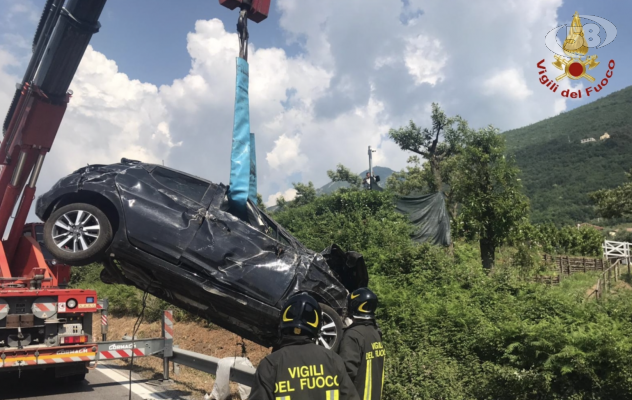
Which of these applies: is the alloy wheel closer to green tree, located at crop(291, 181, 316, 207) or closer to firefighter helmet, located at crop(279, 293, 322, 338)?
firefighter helmet, located at crop(279, 293, 322, 338)

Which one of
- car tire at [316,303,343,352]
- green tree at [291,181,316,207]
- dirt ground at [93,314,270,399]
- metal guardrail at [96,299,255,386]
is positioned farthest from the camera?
green tree at [291,181,316,207]

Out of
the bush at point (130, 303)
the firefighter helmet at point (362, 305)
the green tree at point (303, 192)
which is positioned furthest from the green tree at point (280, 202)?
the firefighter helmet at point (362, 305)

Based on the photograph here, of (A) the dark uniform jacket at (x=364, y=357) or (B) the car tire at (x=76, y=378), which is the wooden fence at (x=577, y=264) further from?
(A) the dark uniform jacket at (x=364, y=357)

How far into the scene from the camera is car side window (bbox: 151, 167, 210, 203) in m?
6.58

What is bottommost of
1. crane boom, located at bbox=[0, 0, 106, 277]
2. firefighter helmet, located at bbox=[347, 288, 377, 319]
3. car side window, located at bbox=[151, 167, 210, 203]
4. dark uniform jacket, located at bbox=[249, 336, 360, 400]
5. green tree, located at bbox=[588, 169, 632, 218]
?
dark uniform jacket, located at bbox=[249, 336, 360, 400]

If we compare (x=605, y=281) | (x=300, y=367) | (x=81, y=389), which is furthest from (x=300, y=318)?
(x=605, y=281)

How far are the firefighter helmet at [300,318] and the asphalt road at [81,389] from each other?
522cm

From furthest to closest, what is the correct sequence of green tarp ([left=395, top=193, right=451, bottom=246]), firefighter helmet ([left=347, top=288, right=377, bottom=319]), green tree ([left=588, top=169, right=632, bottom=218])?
1. green tree ([left=588, top=169, right=632, bottom=218])
2. green tarp ([left=395, top=193, right=451, bottom=246])
3. firefighter helmet ([left=347, top=288, right=377, bottom=319])

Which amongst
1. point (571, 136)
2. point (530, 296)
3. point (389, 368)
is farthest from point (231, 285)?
point (571, 136)

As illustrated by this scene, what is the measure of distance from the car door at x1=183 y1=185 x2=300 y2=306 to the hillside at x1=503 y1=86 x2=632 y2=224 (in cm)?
6542

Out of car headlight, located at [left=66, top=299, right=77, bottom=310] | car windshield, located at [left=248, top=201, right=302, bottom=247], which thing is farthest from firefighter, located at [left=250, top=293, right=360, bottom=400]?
car headlight, located at [left=66, top=299, right=77, bottom=310]

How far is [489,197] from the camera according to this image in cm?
1370

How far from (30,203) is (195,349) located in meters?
4.27

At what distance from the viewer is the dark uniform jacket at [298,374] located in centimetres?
243
